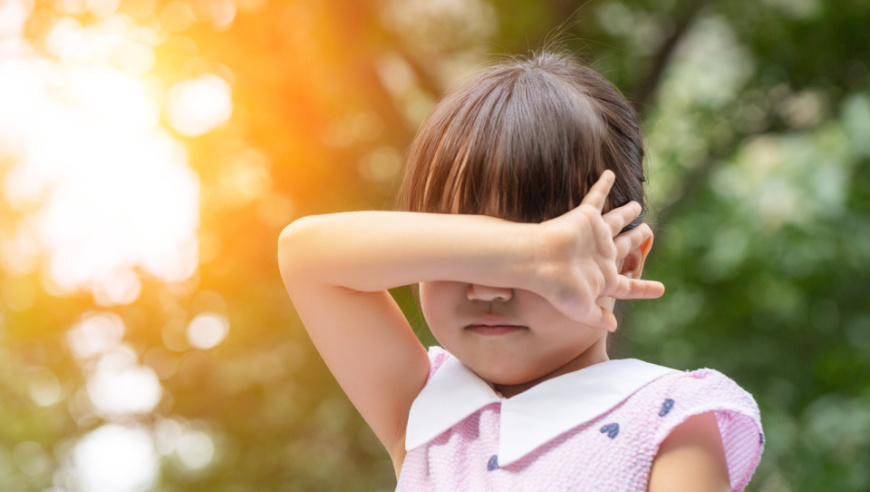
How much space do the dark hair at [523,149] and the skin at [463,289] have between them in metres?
0.04

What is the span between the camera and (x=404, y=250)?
0.77m

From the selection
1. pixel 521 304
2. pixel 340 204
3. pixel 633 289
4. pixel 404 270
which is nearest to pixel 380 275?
pixel 404 270

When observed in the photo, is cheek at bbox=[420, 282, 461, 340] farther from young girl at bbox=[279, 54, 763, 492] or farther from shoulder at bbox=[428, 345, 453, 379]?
shoulder at bbox=[428, 345, 453, 379]

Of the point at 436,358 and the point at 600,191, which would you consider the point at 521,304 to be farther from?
the point at 436,358

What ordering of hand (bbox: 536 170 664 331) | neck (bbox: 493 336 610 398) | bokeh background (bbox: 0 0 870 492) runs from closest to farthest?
1. hand (bbox: 536 170 664 331)
2. neck (bbox: 493 336 610 398)
3. bokeh background (bbox: 0 0 870 492)

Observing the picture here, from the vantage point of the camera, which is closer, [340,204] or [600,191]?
[600,191]

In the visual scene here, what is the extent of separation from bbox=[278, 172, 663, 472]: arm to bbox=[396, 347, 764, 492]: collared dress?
0.08 meters

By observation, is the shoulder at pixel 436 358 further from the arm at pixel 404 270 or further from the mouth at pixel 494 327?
the mouth at pixel 494 327

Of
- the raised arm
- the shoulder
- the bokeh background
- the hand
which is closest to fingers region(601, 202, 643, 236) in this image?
the hand

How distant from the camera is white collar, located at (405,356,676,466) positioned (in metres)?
0.77

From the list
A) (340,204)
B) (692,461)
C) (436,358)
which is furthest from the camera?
(340,204)

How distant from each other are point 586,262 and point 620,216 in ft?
0.27

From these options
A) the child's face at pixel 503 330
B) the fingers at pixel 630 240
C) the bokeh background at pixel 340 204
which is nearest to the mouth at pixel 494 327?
the child's face at pixel 503 330

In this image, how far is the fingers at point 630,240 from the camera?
2.65 feet
